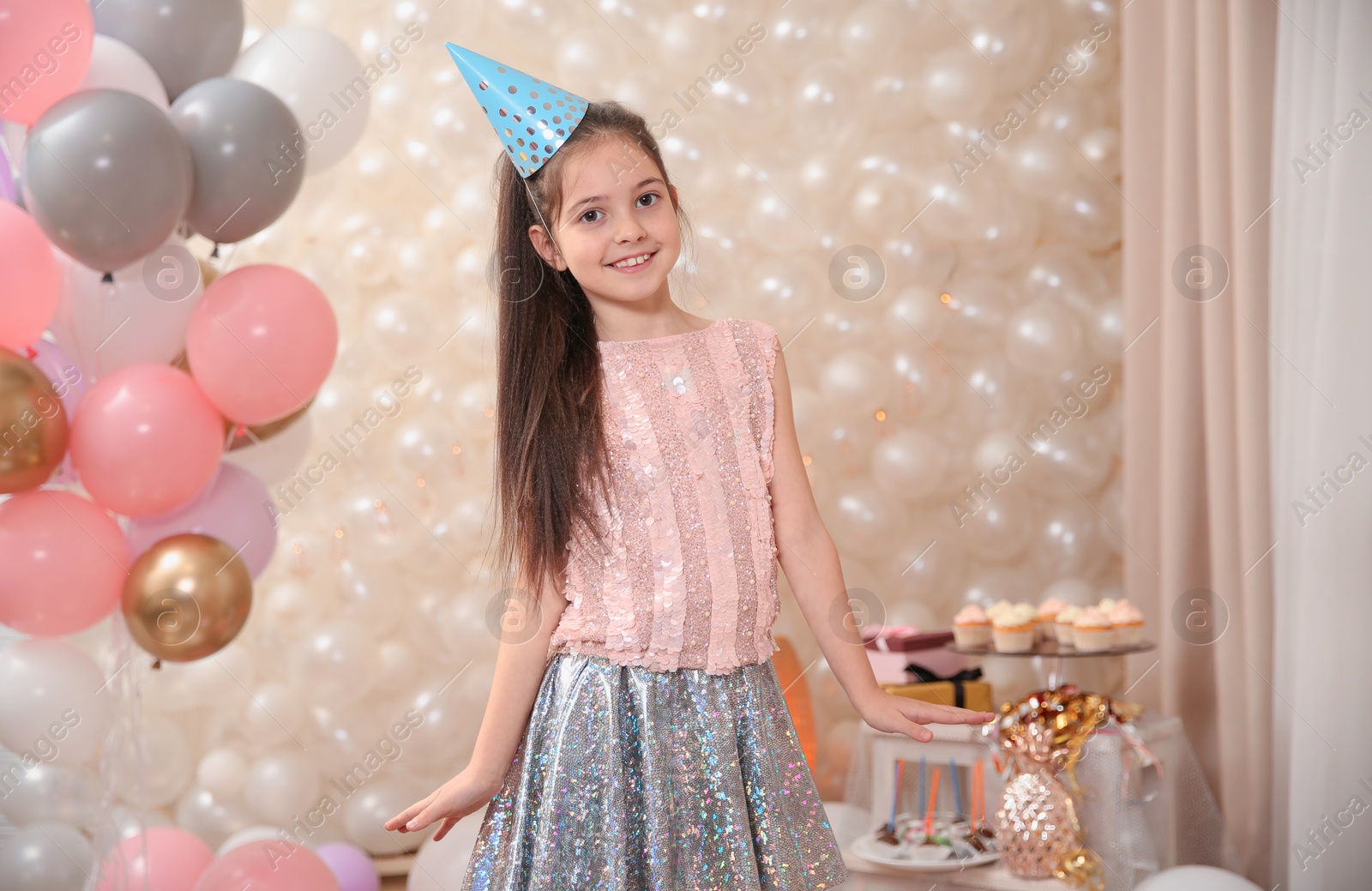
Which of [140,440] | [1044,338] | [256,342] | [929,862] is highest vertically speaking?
[1044,338]

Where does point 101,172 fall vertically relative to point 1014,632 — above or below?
above

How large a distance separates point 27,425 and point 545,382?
3.36ft

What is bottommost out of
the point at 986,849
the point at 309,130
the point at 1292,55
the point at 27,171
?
the point at 986,849

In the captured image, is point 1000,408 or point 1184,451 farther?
point 1000,408

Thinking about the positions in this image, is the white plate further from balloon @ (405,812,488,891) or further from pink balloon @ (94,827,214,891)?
pink balloon @ (94,827,214,891)

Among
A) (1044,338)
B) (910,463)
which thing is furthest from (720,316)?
(1044,338)

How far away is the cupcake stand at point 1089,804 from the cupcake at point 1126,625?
0.04m

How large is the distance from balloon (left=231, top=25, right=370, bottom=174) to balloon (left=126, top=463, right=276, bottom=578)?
66cm

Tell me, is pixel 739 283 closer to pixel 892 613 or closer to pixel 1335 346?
pixel 892 613

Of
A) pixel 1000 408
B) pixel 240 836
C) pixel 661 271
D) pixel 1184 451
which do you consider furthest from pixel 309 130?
pixel 1184 451

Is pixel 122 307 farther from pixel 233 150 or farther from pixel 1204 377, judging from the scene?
pixel 1204 377

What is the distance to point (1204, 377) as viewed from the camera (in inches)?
107

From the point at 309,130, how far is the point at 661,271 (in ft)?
3.81

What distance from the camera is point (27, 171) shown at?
192cm
